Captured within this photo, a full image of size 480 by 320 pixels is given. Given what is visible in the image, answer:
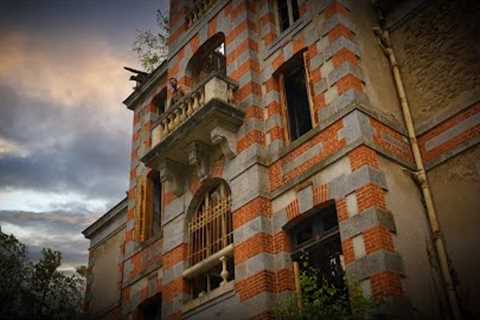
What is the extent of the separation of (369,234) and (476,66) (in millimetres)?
4872

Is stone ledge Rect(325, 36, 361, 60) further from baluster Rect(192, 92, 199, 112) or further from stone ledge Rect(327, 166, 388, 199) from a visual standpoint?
baluster Rect(192, 92, 199, 112)

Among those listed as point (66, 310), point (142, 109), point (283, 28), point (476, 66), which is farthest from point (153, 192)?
point (476, 66)

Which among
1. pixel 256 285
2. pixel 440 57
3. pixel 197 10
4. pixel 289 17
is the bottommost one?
pixel 256 285

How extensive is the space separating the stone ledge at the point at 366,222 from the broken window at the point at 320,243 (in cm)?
54

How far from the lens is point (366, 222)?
10336 mm

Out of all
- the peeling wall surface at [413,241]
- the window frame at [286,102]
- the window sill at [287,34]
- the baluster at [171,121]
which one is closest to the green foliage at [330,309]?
the peeling wall surface at [413,241]

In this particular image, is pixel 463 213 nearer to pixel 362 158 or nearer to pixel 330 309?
pixel 362 158

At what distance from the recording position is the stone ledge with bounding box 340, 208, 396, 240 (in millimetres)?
10266

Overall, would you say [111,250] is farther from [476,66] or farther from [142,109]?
[476,66]

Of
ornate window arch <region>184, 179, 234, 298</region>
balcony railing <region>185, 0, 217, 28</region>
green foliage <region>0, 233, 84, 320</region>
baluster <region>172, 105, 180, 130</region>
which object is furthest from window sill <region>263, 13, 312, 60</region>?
green foliage <region>0, 233, 84, 320</region>

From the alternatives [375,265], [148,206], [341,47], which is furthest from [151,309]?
[341,47]

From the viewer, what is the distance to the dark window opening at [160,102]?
19594 mm

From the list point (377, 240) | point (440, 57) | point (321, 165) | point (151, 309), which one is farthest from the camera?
point (151, 309)

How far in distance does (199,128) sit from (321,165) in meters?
3.79
